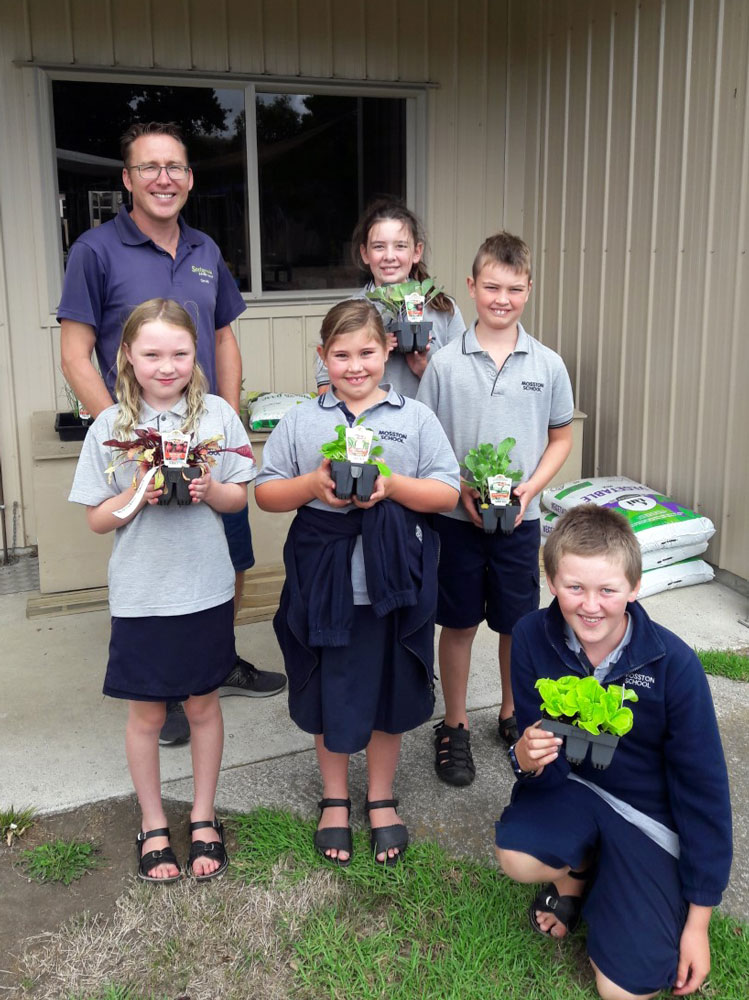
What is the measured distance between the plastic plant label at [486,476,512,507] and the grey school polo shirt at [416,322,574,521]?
190 mm

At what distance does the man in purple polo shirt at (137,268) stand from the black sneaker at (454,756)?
3.11ft

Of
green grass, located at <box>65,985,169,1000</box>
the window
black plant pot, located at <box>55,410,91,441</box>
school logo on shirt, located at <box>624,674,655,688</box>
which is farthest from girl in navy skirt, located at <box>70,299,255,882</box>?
the window

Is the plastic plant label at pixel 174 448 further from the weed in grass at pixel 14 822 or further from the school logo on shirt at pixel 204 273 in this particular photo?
the weed in grass at pixel 14 822

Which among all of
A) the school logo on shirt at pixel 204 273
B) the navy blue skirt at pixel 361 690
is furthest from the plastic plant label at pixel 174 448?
the school logo on shirt at pixel 204 273

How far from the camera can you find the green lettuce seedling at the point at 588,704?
2172 mm

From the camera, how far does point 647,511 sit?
486cm

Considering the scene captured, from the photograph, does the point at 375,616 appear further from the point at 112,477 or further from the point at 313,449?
the point at 112,477

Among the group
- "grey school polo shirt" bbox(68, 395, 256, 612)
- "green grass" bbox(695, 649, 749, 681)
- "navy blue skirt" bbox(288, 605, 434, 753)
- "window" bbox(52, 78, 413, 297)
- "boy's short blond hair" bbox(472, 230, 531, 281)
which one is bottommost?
"green grass" bbox(695, 649, 749, 681)

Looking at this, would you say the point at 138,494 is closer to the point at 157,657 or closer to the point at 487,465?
the point at 157,657

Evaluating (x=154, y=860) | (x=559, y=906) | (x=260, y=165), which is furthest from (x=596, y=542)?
(x=260, y=165)

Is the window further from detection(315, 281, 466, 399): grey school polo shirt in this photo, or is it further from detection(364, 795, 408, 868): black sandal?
detection(364, 795, 408, 868): black sandal

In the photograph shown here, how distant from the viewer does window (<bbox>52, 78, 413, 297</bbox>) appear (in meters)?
5.35

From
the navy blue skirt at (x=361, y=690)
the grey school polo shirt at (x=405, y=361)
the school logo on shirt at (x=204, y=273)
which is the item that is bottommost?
the navy blue skirt at (x=361, y=690)

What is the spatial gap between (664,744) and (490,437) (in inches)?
45.3
